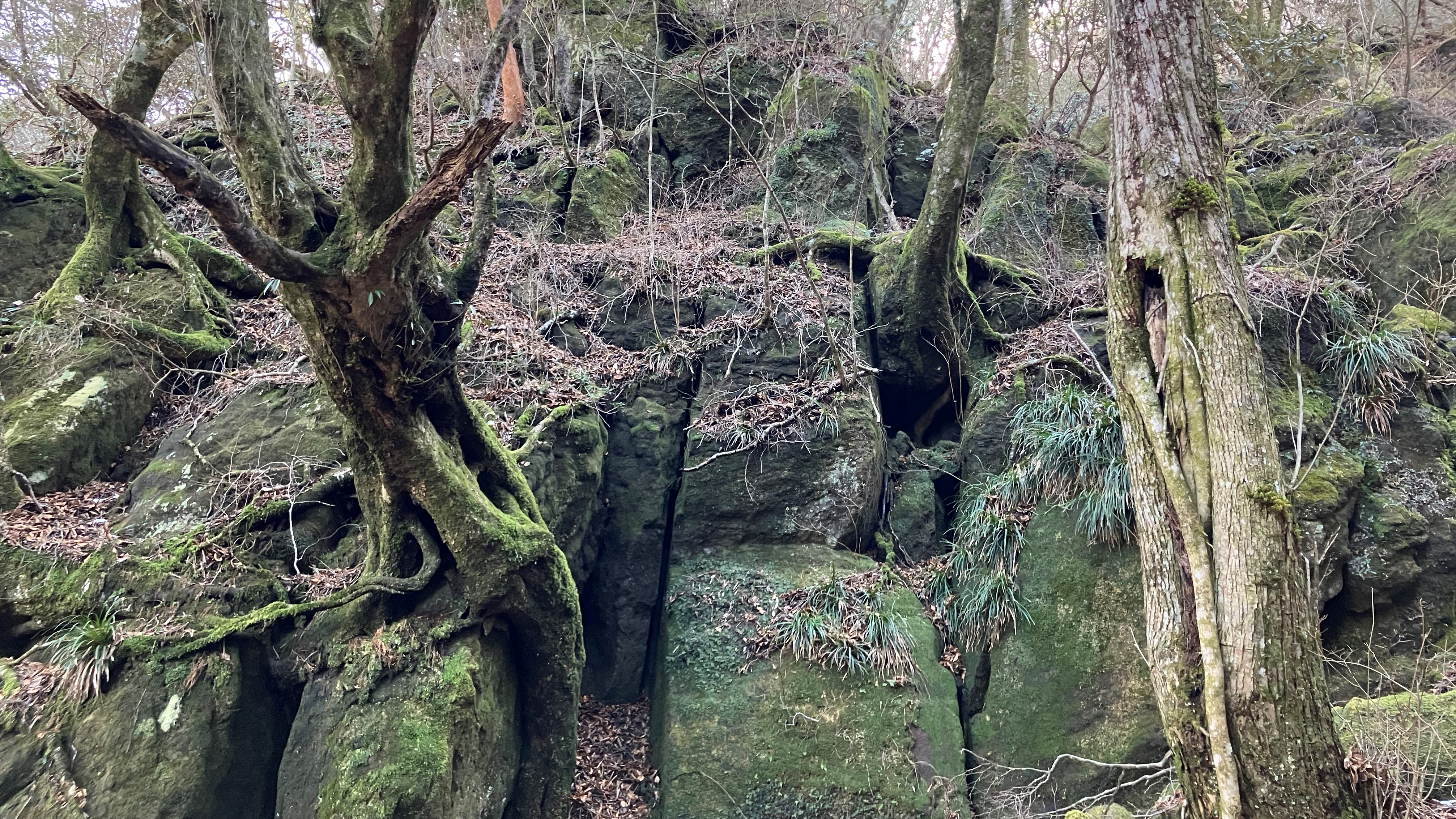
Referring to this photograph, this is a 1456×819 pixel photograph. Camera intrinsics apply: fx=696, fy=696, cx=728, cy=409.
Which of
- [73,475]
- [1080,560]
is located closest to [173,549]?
[73,475]

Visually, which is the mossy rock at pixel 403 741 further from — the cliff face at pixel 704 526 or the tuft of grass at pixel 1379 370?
the tuft of grass at pixel 1379 370

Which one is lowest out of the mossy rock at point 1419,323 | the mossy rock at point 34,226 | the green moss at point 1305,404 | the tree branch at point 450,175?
the green moss at point 1305,404

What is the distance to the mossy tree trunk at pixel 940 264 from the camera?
264 inches

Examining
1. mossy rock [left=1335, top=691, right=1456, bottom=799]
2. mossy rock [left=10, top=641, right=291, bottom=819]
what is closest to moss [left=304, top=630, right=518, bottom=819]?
mossy rock [left=10, top=641, right=291, bottom=819]

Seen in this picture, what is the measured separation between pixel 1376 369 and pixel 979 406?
3.29 m

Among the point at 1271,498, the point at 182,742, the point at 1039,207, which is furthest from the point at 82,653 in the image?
the point at 1039,207

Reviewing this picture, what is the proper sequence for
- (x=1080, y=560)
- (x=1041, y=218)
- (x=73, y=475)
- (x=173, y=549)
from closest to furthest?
(x=173, y=549) < (x=73, y=475) < (x=1080, y=560) < (x=1041, y=218)

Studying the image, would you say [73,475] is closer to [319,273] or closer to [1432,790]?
[319,273]

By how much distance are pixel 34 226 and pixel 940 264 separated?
9005mm

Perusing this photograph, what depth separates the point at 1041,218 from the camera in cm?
990

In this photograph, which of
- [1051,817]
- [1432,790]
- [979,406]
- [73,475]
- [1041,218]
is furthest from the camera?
[1041,218]

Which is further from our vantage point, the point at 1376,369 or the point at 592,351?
the point at 592,351

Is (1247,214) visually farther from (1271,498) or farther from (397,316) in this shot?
(397,316)

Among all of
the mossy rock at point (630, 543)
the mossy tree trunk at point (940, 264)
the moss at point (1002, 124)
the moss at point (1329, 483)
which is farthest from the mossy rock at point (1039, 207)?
the mossy rock at point (630, 543)
